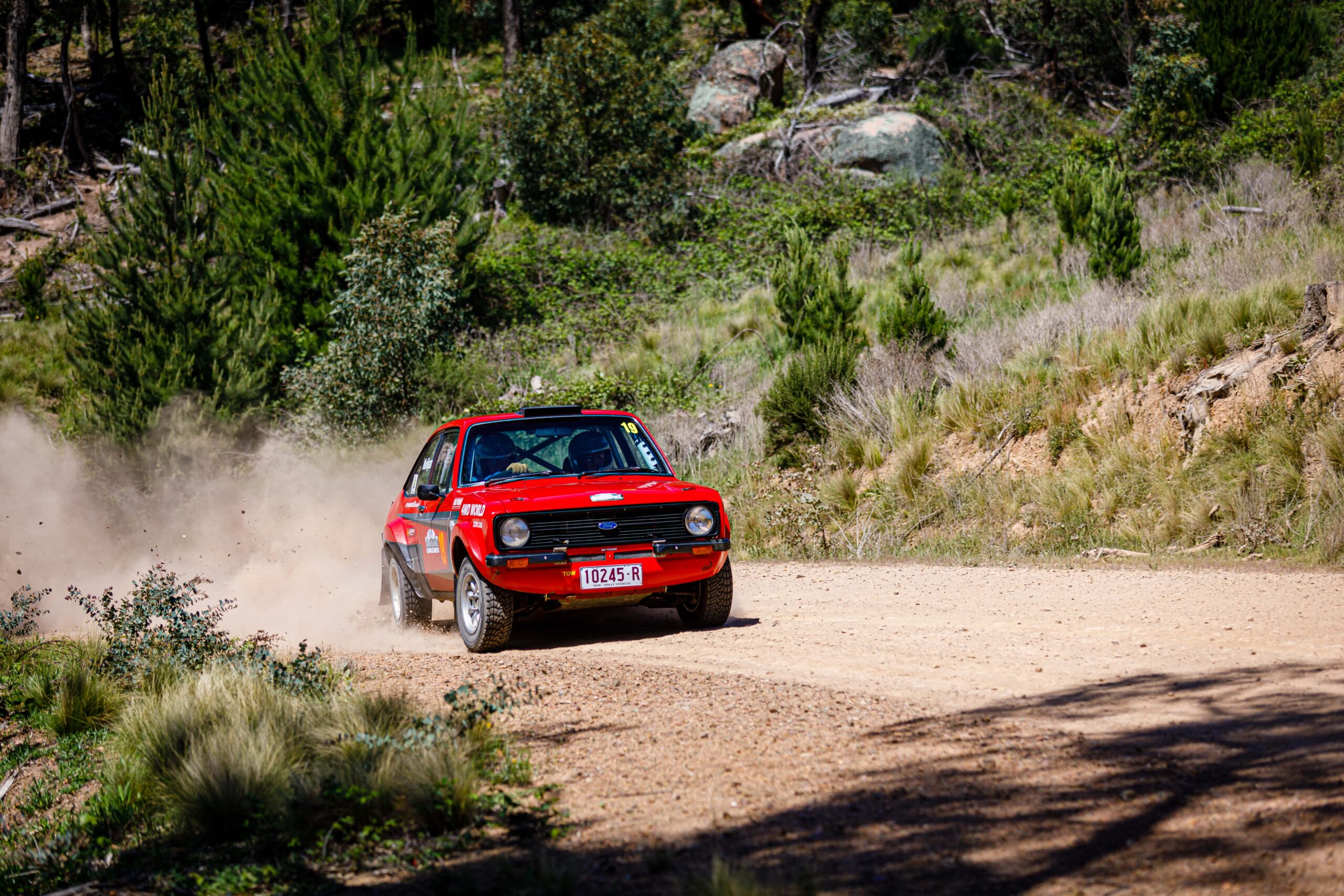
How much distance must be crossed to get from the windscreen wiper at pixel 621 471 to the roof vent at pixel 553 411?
1.83 ft

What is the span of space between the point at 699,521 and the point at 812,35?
32562mm

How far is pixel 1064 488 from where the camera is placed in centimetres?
1300

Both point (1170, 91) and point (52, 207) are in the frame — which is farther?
point (52, 207)

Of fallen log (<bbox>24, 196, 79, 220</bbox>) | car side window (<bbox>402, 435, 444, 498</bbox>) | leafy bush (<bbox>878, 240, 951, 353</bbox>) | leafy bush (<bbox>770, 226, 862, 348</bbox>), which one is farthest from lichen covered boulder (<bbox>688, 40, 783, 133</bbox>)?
car side window (<bbox>402, 435, 444, 498</bbox>)

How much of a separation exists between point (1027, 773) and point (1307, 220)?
17.3 metres

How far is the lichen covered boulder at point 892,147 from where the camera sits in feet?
100

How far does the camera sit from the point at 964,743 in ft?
15.9

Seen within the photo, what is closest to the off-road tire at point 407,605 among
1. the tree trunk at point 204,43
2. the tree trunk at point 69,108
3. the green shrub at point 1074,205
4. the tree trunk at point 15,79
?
the green shrub at point 1074,205

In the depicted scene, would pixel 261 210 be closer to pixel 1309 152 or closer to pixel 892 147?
pixel 892 147

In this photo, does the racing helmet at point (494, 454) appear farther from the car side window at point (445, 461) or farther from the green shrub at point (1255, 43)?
the green shrub at point (1255, 43)

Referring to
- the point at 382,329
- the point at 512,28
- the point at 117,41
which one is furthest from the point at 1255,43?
the point at 117,41

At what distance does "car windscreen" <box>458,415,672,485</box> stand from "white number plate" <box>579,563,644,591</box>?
113 cm

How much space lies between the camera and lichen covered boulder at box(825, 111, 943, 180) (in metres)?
30.6

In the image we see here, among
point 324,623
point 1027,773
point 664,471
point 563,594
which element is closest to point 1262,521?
point 664,471
